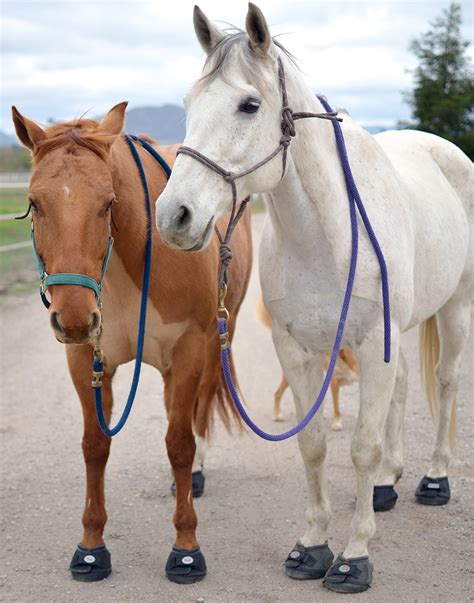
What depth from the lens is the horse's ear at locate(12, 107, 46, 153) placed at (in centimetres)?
302

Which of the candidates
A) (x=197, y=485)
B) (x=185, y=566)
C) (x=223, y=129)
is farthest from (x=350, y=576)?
(x=223, y=129)

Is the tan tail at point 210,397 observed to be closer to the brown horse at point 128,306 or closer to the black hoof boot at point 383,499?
the brown horse at point 128,306

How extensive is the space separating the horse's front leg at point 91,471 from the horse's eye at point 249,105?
1.34 metres

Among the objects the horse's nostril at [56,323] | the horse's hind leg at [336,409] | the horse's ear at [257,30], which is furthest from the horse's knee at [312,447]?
the horse's hind leg at [336,409]

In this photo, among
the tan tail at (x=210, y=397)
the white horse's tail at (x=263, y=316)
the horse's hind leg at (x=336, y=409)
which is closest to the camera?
the tan tail at (x=210, y=397)

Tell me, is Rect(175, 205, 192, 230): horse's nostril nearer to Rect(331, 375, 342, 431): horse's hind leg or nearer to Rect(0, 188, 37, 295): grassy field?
Rect(331, 375, 342, 431): horse's hind leg

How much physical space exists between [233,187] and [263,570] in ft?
5.85

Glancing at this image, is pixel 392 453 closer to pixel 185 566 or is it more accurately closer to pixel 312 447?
pixel 312 447

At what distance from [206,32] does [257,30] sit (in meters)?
0.21

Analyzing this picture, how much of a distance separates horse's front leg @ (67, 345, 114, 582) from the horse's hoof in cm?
88

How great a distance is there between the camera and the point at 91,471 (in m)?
3.71

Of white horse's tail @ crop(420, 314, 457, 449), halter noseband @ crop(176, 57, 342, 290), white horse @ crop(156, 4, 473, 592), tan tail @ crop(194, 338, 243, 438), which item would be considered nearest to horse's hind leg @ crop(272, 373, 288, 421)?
tan tail @ crop(194, 338, 243, 438)

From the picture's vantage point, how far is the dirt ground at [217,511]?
3.44 meters

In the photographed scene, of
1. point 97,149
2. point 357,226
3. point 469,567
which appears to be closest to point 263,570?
point 469,567
